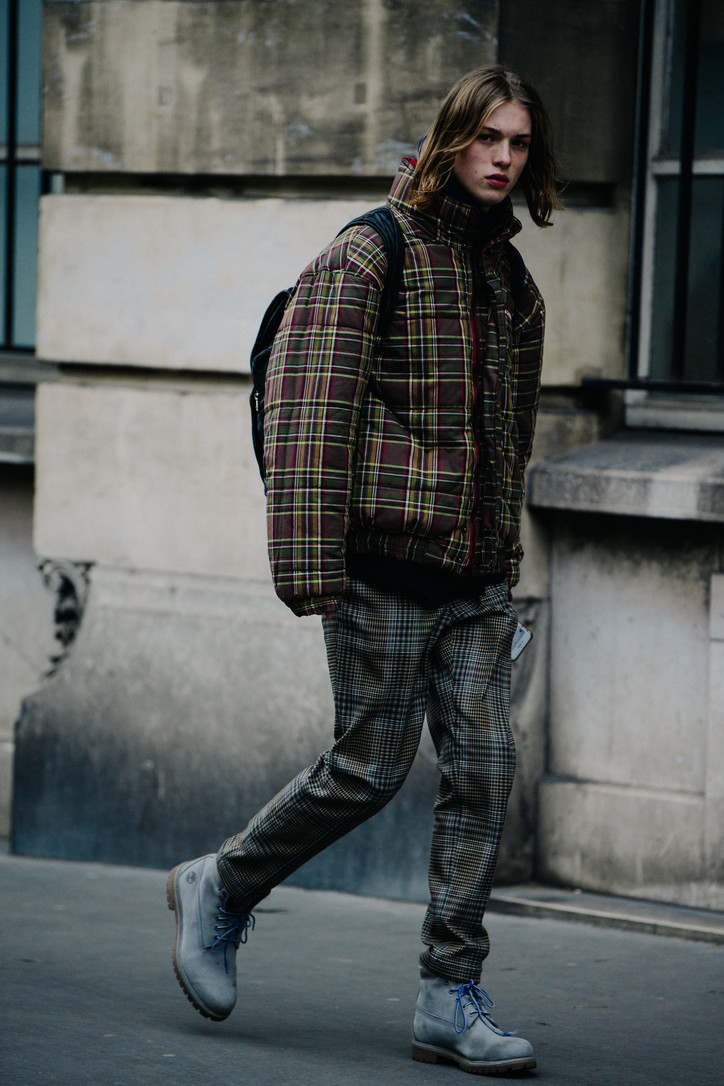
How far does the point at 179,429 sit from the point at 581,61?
1.63 meters

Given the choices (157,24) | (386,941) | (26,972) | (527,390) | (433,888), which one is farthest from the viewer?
(157,24)

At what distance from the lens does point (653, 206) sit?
5.07m

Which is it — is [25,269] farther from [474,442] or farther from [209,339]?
[474,442]

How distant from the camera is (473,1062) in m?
3.43

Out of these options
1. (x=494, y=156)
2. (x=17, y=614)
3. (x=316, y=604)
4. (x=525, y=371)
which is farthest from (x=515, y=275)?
(x=17, y=614)

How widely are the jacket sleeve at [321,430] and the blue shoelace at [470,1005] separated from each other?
0.83 m

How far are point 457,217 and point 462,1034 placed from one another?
1.66 metres

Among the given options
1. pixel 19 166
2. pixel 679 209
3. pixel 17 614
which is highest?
pixel 19 166

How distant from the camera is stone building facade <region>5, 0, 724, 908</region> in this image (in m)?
4.85

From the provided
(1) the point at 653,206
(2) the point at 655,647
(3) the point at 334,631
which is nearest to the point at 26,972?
(3) the point at 334,631

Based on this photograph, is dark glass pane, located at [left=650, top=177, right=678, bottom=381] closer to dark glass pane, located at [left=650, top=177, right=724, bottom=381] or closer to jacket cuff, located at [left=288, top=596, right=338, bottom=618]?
dark glass pane, located at [left=650, top=177, right=724, bottom=381]

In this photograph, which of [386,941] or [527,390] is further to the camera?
[386,941]

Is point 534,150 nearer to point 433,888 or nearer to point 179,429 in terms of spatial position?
point 433,888

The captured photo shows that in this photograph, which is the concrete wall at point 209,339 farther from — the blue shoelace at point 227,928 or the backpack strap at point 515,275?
the blue shoelace at point 227,928
